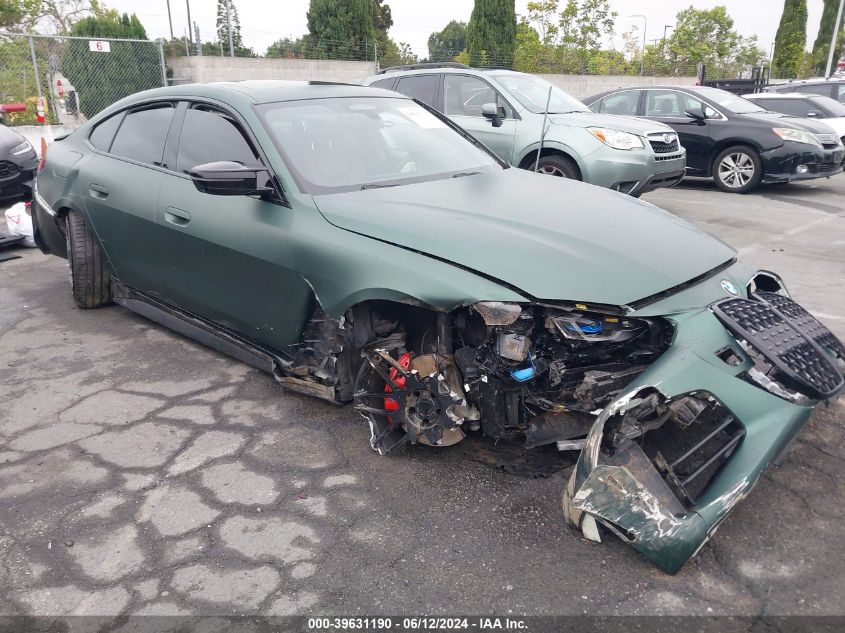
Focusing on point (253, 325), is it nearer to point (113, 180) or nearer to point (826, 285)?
point (113, 180)

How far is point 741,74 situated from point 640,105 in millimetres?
24623

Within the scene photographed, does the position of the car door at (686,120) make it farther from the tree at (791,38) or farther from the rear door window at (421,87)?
the tree at (791,38)

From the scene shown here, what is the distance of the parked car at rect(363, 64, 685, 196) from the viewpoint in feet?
24.0

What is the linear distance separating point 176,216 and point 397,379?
168 centimetres

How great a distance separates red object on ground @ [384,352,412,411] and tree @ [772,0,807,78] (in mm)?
34754

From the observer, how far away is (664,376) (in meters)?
2.38

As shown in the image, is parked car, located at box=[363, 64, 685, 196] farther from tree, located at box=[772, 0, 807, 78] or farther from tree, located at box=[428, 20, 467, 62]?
tree, located at box=[428, 20, 467, 62]

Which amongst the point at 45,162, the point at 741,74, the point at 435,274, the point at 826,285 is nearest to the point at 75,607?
the point at 435,274

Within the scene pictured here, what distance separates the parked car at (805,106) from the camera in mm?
11906

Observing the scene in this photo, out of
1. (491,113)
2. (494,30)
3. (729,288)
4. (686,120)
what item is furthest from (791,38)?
(729,288)

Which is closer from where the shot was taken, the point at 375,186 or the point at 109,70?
the point at 375,186

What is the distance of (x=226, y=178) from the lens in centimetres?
311

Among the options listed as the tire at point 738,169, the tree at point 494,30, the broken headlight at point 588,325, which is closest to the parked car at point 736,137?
the tire at point 738,169

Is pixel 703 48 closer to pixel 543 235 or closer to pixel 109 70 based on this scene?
pixel 109 70
